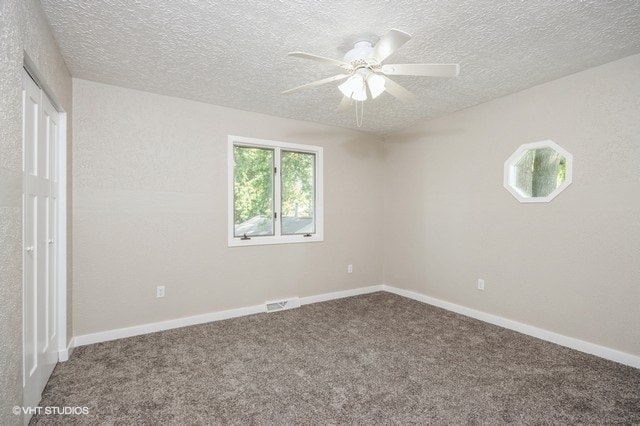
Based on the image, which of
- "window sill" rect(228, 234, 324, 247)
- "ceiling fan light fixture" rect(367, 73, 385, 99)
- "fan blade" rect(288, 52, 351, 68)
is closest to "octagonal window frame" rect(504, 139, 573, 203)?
"ceiling fan light fixture" rect(367, 73, 385, 99)

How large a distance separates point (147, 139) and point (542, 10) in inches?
133

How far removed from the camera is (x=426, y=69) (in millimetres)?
1886

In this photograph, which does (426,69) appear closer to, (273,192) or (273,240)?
(273,192)

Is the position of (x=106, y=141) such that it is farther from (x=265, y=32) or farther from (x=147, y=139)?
(x=265, y=32)

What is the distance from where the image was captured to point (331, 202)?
14.3 ft

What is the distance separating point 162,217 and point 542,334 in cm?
393

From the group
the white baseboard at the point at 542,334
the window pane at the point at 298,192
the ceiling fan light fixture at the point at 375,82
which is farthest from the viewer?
the window pane at the point at 298,192

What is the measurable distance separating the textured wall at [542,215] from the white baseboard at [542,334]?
0.05 metres

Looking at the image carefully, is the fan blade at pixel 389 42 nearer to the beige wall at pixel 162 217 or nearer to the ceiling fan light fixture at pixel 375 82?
the ceiling fan light fixture at pixel 375 82

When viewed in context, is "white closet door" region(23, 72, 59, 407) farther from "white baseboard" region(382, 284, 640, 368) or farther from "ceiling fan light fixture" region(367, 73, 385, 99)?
"white baseboard" region(382, 284, 640, 368)

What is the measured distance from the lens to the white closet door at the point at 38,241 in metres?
1.75

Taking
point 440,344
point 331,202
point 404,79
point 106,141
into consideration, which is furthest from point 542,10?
point 106,141

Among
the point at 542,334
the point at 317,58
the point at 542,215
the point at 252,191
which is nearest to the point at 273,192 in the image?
the point at 252,191

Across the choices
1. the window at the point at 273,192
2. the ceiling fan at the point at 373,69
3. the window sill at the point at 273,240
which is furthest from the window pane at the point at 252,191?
the ceiling fan at the point at 373,69
